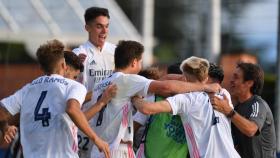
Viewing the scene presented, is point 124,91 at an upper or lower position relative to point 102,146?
upper

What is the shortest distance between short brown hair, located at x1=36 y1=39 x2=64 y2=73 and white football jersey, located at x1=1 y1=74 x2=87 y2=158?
0.10 metres

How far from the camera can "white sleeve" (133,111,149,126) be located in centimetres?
927

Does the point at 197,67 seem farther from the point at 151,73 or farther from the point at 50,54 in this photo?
the point at 50,54

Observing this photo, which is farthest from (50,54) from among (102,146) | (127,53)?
(102,146)

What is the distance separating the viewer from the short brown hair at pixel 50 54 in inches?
341

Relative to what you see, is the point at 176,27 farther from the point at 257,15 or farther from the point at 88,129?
the point at 88,129

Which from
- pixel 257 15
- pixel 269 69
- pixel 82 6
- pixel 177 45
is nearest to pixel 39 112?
pixel 82 6

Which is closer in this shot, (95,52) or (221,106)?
(221,106)

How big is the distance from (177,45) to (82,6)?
2059 centimetres

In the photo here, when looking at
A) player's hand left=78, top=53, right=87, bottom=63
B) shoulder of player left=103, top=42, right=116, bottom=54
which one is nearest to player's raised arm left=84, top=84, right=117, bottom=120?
player's hand left=78, top=53, right=87, bottom=63

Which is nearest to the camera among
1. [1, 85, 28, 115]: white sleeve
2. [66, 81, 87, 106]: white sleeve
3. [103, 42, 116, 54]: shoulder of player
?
[66, 81, 87, 106]: white sleeve

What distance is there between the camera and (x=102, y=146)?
841 centimetres

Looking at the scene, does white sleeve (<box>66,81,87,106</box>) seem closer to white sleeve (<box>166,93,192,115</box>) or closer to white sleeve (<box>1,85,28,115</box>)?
white sleeve (<box>1,85,28,115</box>)

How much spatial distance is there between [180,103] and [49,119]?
3.70 feet
